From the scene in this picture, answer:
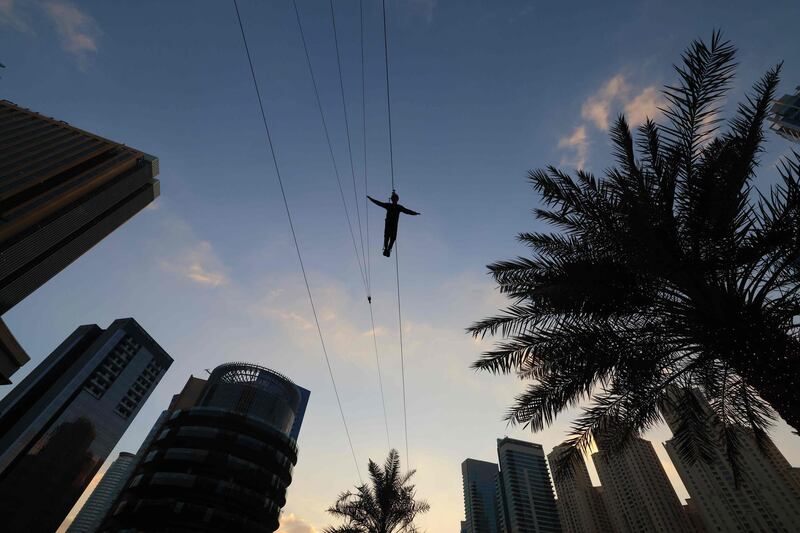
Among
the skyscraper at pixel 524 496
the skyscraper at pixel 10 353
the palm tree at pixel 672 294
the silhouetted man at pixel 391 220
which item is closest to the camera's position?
the palm tree at pixel 672 294

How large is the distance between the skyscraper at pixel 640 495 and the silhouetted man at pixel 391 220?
470 ft

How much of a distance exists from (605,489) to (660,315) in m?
177

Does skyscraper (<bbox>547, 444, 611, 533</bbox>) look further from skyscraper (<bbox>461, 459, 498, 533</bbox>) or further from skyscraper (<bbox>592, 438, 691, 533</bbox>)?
skyscraper (<bbox>461, 459, 498, 533</bbox>)

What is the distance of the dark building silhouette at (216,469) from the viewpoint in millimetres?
41469

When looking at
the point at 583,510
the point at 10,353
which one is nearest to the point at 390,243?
the point at 10,353

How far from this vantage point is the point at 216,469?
149 ft

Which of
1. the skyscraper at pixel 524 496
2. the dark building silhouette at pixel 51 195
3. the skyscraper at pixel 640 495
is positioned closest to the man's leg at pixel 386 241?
the dark building silhouette at pixel 51 195

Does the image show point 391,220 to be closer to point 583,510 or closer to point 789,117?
point 789,117

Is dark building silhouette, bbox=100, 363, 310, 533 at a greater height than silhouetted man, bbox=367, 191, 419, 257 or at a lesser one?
greater

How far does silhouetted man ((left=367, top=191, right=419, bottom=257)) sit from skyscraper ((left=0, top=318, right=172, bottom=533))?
130 metres

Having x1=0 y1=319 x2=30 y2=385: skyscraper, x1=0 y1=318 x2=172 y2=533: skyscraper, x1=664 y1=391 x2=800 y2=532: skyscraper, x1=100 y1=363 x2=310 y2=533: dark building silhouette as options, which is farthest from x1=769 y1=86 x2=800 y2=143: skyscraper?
x1=0 y1=318 x2=172 y2=533: skyscraper

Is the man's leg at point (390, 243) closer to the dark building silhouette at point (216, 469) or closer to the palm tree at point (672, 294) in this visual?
the palm tree at point (672, 294)

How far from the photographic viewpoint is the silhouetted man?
977cm

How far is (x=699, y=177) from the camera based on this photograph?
702 cm
